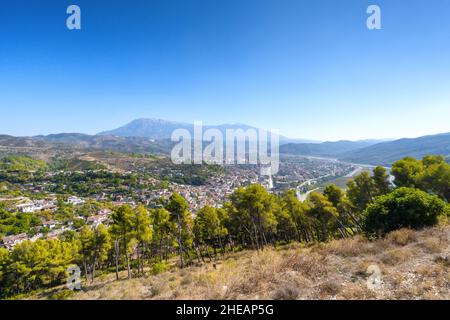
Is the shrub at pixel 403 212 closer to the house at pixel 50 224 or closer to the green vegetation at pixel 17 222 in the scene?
the green vegetation at pixel 17 222

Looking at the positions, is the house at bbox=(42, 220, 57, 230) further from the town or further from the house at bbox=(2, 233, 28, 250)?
the house at bbox=(2, 233, 28, 250)

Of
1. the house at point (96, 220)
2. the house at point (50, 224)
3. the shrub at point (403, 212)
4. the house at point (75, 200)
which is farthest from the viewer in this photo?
the house at point (75, 200)

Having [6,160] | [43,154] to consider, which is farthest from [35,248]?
[43,154]

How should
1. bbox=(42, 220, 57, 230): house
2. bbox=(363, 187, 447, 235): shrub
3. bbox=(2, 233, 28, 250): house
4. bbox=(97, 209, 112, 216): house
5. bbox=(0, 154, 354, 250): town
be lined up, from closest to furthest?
bbox=(363, 187, 447, 235): shrub, bbox=(2, 233, 28, 250): house, bbox=(42, 220, 57, 230): house, bbox=(0, 154, 354, 250): town, bbox=(97, 209, 112, 216): house

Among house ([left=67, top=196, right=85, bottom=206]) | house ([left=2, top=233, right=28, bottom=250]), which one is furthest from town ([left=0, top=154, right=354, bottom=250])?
house ([left=67, top=196, right=85, bottom=206])

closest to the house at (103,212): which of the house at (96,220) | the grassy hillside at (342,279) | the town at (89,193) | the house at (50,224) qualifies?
the town at (89,193)

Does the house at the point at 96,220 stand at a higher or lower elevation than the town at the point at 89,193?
lower

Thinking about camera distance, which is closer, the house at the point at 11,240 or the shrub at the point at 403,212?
the shrub at the point at 403,212

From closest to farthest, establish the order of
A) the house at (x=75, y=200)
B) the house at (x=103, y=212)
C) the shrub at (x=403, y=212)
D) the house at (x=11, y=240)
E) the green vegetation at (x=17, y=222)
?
the shrub at (x=403, y=212), the house at (x=11, y=240), the green vegetation at (x=17, y=222), the house at (x=103, y=212), the house at (x=75, y=200)
